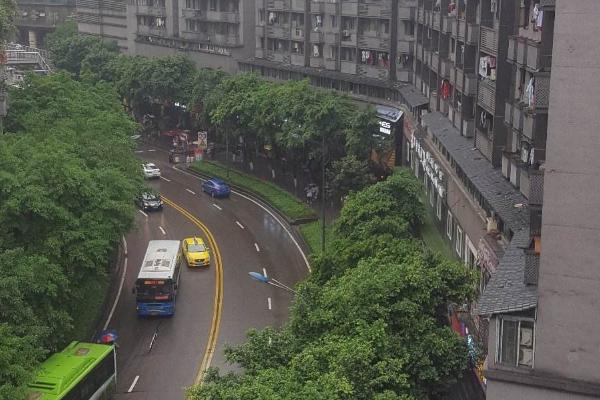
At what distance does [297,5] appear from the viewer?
74625 mm

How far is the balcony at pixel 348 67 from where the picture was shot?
227 feet

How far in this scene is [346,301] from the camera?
2552cm

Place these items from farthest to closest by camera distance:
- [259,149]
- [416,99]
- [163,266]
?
1. [259,149]
2. [416,99]
3. [163,266]

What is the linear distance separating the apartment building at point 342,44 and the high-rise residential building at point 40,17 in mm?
53737

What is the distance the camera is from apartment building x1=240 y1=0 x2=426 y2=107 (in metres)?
65.2

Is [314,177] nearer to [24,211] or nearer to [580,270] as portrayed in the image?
[24,211]

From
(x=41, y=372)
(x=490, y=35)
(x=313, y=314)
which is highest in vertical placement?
(x=490, y=35)

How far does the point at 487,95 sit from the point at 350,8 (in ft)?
99.6

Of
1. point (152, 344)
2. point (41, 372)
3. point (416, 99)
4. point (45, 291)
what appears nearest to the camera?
point (41, 372)

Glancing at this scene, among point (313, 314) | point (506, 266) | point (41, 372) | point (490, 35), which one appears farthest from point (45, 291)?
point (490, 35)

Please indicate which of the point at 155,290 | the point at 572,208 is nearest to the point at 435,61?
the point at 155,290

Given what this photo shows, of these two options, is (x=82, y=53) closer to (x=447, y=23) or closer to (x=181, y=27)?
(x=181, y=27)

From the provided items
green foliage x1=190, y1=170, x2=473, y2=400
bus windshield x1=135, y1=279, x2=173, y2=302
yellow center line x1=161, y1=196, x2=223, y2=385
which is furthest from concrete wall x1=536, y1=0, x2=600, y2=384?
bus windshield x1=135, y1=279, x2=173, y2=302

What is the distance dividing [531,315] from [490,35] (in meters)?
21.2
